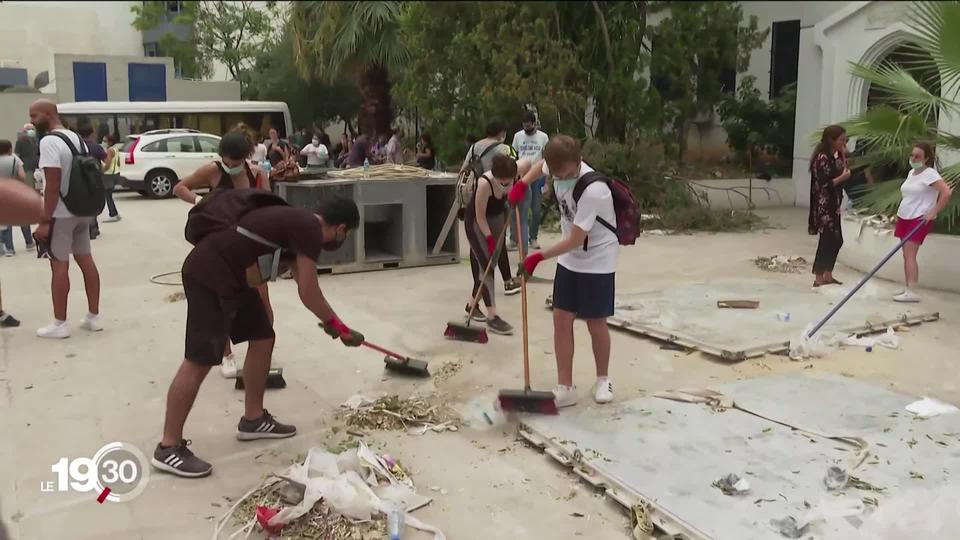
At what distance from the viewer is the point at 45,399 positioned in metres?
4.86

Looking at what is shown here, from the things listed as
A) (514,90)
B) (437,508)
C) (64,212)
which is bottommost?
(437,508)

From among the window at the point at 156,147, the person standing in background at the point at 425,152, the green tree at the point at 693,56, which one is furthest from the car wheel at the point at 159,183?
the green tree at the point at 693,56

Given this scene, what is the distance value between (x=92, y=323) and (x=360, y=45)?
306cm

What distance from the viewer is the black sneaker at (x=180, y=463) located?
3.83m

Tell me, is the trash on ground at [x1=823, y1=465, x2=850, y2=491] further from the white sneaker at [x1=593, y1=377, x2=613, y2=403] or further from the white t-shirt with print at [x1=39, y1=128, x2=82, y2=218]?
the white t-shirt with print at [x1=39, y1=128, x2=82, y2=218]

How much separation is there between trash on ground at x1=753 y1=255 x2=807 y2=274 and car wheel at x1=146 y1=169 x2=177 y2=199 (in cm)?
1184

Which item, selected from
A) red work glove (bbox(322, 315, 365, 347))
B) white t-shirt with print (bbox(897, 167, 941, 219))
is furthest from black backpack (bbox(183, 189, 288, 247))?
white t-shirt with print (bbox(897, 167, 941, 219))

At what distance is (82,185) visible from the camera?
18.7 ft

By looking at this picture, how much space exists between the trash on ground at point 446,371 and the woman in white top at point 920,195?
3.90m

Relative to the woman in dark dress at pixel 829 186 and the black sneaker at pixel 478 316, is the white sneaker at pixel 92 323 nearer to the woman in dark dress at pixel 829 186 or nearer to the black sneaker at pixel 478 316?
the black sneaker at pixel 478 316

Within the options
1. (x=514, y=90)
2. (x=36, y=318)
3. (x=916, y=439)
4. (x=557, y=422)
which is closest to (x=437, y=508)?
(x=557, y=422)

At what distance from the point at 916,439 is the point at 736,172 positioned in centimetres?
1062

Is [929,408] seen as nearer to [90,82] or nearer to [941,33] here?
[941,33]

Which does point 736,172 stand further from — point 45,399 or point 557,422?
point 45,399
